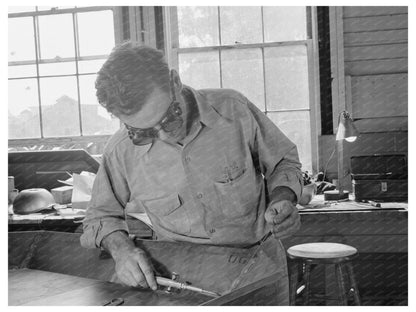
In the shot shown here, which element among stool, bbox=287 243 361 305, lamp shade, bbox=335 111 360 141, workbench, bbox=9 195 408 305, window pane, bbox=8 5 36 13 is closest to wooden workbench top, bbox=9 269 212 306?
workbench, bbox=9 195 408 305

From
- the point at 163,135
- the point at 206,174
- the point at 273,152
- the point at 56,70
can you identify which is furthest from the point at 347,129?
the point at 56,70

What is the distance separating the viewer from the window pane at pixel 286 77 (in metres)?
4.22

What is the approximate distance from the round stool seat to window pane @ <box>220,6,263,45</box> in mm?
2228

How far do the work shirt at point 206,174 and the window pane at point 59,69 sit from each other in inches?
108

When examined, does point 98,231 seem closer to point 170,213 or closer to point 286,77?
point 170,213

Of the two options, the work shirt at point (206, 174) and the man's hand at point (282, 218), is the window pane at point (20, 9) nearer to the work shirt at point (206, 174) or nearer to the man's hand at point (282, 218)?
the work shirt at point (206, 174)

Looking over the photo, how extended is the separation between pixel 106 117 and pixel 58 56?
76cm

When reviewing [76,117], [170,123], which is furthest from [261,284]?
[76,117]

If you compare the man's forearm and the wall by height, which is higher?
the wall

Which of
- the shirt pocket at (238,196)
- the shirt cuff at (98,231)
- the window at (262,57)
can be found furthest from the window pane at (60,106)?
the shirt pocket at (238,196)

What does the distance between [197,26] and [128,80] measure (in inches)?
116

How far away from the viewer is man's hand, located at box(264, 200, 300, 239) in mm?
1656

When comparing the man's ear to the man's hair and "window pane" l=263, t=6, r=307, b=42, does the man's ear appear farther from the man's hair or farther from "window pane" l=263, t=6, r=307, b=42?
"window pane" l=263, t=6, r=307, b=42
